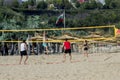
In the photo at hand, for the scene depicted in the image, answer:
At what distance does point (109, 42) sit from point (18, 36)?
690cm

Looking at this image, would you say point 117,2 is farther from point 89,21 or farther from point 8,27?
point 8,27

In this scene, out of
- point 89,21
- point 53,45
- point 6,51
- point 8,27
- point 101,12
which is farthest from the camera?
point 101,12

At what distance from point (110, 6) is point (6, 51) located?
44.5m

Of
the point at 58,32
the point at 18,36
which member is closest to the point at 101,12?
the point at 58,32

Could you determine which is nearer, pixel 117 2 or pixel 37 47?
pixel 37 47

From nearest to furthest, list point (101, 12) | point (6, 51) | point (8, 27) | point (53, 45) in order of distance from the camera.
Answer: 1. point (6, 51)
2. point (53, 45)
3. point (8, 27)
4. point (101, 12)

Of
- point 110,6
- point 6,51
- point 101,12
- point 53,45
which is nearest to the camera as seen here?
point 6,51

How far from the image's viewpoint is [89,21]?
47594mm

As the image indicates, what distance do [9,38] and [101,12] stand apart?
29.0m

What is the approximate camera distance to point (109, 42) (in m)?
31.3

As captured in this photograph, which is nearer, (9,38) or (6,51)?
(6,51)

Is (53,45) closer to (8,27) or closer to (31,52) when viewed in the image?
(31,52)

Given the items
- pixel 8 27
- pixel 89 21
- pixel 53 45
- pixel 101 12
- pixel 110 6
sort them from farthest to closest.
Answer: pixel 110 6, pixel 101 12, pixel 89 21, pixel 8 27, pixel 53 45

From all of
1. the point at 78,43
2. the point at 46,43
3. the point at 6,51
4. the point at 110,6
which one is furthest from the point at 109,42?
the point at 110,6
